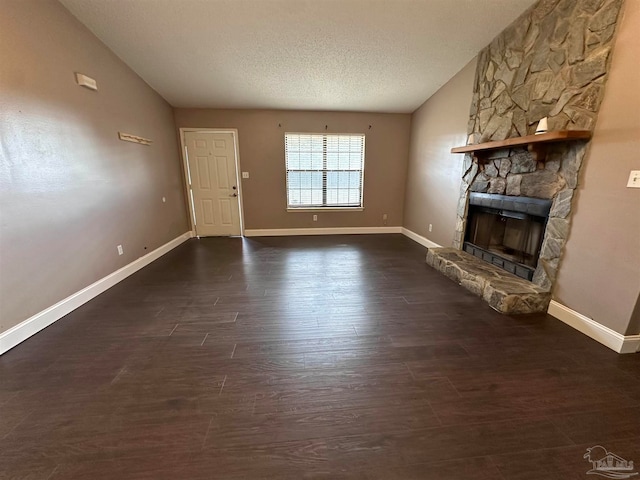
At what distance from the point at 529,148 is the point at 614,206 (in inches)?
32.7

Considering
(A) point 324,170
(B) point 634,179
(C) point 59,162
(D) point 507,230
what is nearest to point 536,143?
(B) point 634,179

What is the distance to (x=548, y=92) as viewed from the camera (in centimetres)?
244

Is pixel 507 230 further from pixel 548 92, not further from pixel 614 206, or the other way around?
pixel 548 92

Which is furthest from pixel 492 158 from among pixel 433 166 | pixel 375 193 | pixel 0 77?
pixel 0 77

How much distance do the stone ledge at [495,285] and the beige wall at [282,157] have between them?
2.44 metres

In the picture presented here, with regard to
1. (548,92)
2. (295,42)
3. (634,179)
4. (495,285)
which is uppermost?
(295,42)

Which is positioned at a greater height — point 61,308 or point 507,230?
point 507,230

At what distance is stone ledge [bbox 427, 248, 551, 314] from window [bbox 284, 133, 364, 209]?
104 inches

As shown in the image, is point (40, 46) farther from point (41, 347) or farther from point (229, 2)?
point (41, 347)

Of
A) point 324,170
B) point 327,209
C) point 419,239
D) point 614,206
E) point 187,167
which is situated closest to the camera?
point 614,206

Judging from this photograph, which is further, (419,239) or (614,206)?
(419,239)

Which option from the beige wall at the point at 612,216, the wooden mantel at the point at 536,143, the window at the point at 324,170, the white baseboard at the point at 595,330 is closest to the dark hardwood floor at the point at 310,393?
the white baseboard at the point at 595,330

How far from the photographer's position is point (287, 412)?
1.42 metres

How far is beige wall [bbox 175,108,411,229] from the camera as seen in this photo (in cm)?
500
